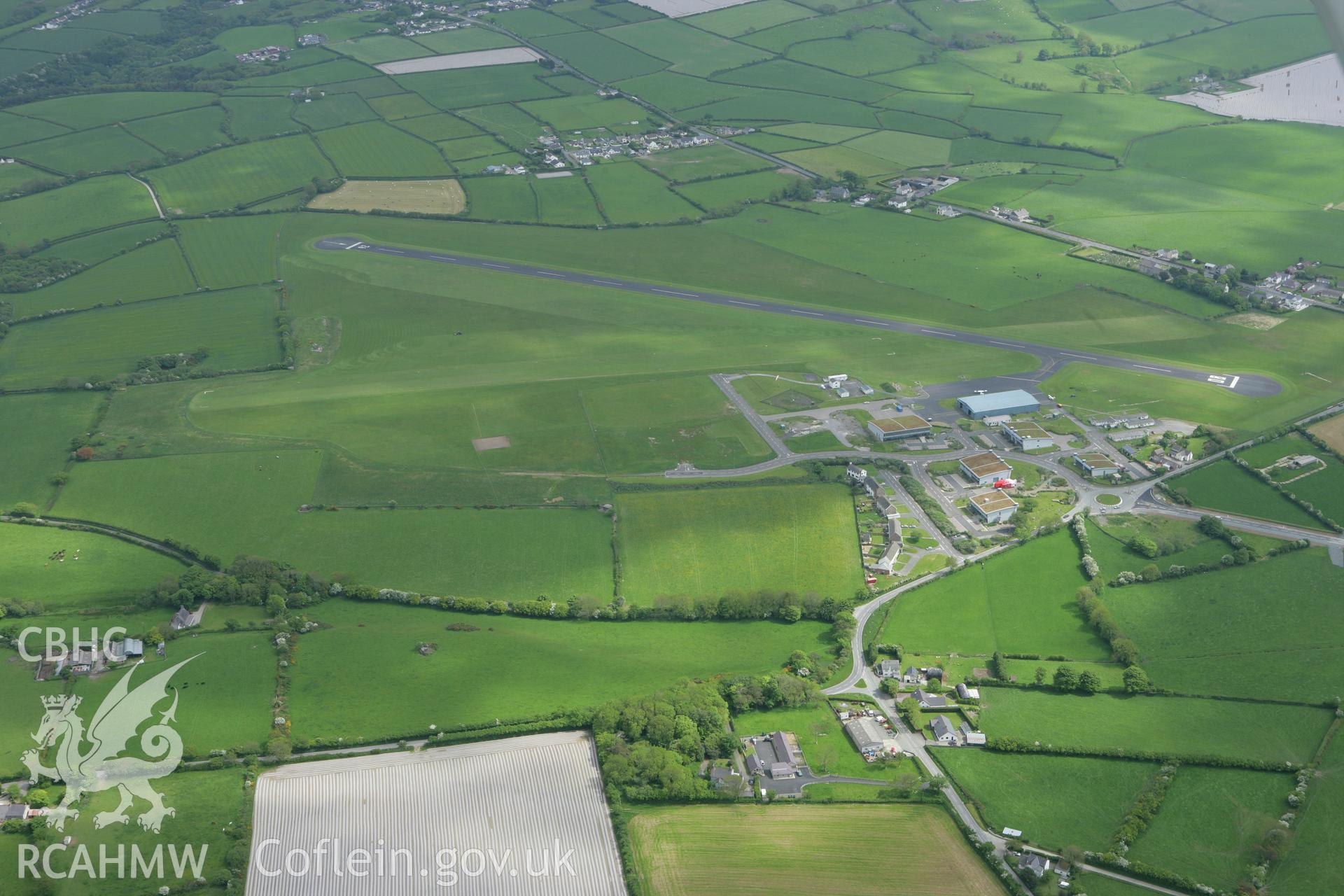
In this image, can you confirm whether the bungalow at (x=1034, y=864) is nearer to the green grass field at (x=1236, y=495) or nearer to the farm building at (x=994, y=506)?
the farm building at (x=994, y=506)

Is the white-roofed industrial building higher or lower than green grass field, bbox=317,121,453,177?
lower

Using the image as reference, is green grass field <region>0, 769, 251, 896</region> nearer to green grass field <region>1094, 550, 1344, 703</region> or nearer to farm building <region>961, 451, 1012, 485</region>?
green grass field <region>1094, 550, 1344, 703</region>

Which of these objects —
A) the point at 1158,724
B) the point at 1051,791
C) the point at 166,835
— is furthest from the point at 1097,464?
the point at 166,835

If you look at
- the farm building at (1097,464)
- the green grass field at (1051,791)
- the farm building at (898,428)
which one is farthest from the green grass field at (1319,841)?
the farm building at (898,428)

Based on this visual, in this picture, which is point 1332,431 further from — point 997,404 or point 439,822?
point 439,822

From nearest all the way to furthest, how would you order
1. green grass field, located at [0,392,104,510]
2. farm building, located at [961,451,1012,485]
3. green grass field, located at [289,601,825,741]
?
green grass field, located at [289,601,825,741] < green grass field, located at [0,392,104,510] < farm building, located at [961,451,1012,485]

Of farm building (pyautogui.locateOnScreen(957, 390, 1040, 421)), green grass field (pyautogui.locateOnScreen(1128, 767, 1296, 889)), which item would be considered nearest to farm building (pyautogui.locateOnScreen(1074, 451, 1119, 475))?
farm building (pyautogui.locateOnScreen(957, 390, 1040, 421))
